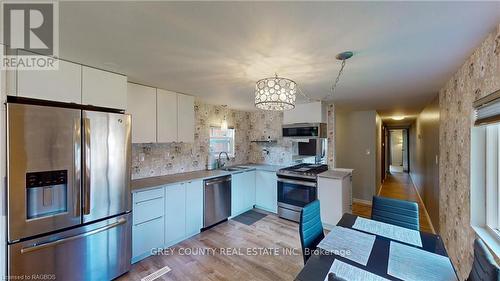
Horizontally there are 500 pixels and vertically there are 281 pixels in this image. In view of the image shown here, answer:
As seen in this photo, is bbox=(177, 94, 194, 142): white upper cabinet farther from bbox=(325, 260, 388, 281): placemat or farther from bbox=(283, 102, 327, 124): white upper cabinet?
bbox=(325, 260, 388, 281): placemat

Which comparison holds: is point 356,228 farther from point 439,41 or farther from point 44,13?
point 44,13

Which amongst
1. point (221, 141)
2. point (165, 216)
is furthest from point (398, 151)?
point (165, 216)

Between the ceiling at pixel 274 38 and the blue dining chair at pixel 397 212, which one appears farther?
the blue dining chair at pixel 397 212

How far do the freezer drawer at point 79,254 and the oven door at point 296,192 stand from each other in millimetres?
2404

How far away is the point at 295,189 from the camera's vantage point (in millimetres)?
3561

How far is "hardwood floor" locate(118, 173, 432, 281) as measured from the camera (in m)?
2.18

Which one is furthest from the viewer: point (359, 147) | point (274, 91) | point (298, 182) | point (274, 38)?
point (359, 147)

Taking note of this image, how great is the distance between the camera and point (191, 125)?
3.32m

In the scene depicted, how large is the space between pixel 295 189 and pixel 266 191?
671 millimetres

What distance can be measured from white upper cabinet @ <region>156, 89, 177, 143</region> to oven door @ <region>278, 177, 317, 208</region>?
2.03 metres

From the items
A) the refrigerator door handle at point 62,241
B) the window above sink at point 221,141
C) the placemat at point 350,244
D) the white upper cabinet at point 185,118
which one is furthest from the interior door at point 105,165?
the window above sink at point 221,141

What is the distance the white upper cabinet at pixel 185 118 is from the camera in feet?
10.3

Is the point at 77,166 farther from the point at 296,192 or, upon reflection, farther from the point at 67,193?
the point at 296,192

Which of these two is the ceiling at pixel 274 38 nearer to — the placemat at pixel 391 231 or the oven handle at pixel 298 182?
the placemat at pixel 391 231
